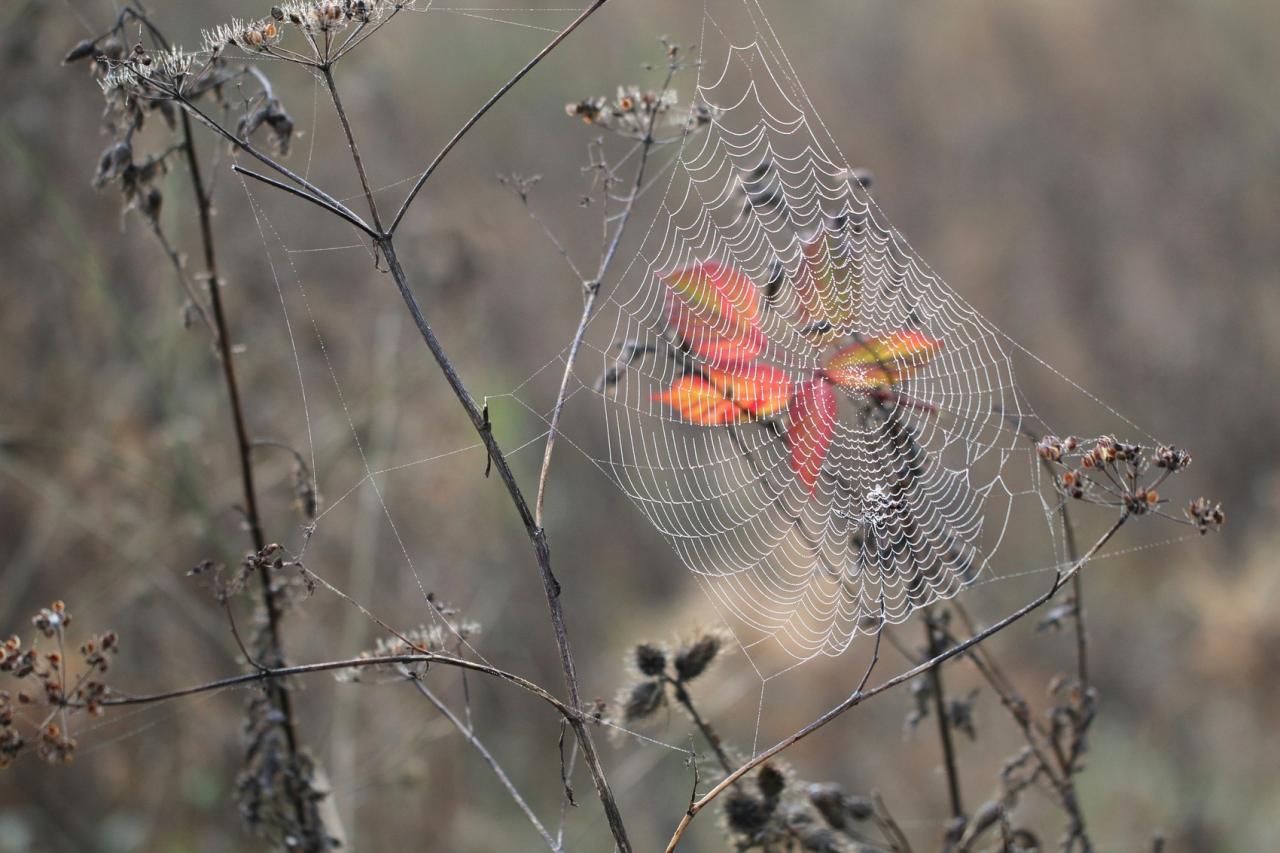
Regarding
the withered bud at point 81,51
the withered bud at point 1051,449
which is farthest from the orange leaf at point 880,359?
the withered bud at point 81,51

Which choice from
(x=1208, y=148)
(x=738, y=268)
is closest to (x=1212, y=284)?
(x=1208, y=148)

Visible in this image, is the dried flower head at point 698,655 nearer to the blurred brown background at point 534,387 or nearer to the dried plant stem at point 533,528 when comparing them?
the dried plant stem at point 533,528

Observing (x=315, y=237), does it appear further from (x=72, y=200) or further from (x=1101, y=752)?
(x=1101, y=752)

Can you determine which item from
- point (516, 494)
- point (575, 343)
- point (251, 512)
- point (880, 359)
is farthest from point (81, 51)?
point (880, 359)

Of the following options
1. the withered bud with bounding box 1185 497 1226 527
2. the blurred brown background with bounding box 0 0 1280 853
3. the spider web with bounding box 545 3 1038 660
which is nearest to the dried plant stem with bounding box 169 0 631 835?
the spider web with bounding box 545 3 1038 660

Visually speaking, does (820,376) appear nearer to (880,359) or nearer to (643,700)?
(880,359)

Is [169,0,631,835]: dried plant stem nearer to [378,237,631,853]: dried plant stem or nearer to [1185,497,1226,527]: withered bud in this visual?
[378,237,631,853]: dried plant stem
